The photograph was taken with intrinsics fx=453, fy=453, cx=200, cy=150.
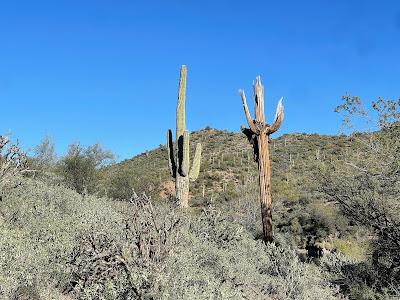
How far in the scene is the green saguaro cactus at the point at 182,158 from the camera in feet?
53.6

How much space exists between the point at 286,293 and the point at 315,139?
44.8 m

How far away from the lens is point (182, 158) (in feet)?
54.0

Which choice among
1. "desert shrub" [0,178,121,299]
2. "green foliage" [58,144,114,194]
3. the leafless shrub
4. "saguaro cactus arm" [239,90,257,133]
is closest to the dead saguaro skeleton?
"saguaro cactus arm" [239,90,257,133]

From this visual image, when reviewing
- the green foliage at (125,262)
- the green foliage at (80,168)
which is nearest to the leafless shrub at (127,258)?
the green foliage at (125,262)

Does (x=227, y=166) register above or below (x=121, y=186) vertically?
above

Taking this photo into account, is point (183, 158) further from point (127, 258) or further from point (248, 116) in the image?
point (127, 258)

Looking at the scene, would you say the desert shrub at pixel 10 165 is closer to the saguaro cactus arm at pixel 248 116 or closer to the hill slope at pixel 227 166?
the saguaro cactus arm at pixel 248 116

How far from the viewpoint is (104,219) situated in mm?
8141

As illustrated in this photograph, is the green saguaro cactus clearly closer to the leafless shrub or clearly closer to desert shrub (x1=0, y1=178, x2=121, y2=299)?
desert shrub (x1=0, y1=178, x2=121, y2=299)

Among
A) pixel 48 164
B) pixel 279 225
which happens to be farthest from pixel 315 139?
pixel 48 164

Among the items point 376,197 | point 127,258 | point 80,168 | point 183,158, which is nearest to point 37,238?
point 127,258

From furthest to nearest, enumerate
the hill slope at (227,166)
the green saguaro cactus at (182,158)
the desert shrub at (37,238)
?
the hill slope at (227,166)
the green saguaro cactus at (182,158)
the desert shrub at (37,238)

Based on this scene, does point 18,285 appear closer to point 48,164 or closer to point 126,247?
point 126,247

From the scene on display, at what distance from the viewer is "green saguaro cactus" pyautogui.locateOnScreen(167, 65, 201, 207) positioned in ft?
53.6
